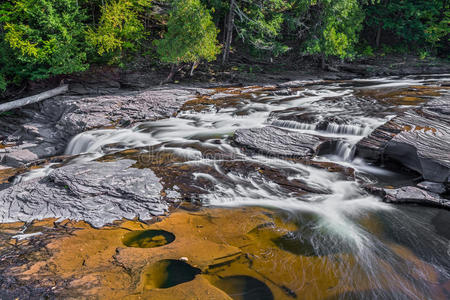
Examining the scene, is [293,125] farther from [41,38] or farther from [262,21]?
[41,38]

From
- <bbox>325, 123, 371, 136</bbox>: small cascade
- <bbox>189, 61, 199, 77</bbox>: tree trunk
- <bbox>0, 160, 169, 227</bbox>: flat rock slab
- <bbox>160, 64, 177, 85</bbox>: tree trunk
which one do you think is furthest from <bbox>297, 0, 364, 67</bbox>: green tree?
<bbox>0, 160, 169, 227</bbox>: flat rock slab

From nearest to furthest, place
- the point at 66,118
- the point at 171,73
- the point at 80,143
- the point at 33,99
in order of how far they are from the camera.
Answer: the point at 80,143, the point at 66,118, the point at 33,99, the point at 171,73

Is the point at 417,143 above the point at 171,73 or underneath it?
underneath

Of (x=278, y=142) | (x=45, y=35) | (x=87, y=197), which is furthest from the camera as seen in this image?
(x=45, y=35)

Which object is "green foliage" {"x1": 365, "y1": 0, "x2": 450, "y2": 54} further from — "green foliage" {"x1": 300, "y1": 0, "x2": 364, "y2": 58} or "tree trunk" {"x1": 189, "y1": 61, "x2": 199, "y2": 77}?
"tree trunk" {"x1": 189, "y1": 61, "x2": 199, "y2": 77}

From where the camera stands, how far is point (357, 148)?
20.7ft

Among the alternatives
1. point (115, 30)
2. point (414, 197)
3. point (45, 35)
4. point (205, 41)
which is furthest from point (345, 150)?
point (45, 35)

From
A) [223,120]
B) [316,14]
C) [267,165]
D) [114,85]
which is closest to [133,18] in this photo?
[114,85]

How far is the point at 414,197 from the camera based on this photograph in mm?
4555

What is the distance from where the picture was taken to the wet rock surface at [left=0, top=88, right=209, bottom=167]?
28.3 ft

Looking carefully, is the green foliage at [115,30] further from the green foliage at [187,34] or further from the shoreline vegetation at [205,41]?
the green foliage at [187,34]

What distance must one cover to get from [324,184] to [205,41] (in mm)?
10002

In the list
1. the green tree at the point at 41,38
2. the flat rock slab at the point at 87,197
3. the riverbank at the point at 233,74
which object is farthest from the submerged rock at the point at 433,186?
the green tree at the point at 41,38

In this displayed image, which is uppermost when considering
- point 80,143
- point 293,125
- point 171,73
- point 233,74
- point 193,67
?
point 193,67
